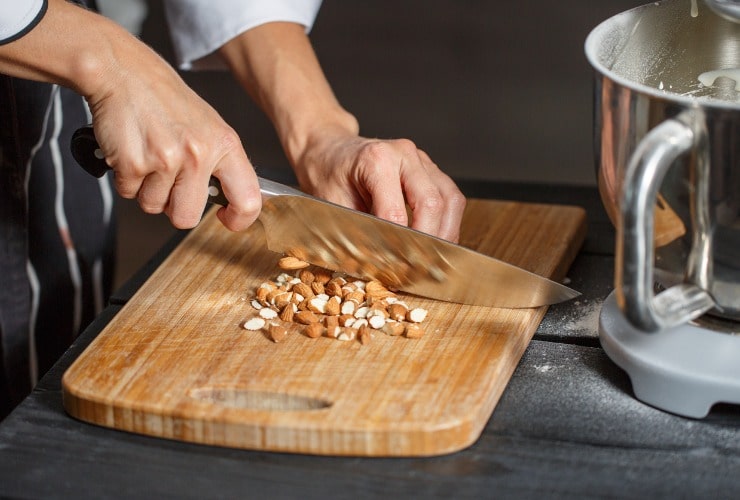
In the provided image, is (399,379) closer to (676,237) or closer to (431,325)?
Answer: (431,325)

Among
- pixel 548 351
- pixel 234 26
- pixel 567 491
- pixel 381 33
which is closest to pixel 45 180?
pixel 234 26

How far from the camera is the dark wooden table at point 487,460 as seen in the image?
0.74 metres

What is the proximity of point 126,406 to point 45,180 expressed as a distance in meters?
0.50

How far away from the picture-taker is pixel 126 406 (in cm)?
82

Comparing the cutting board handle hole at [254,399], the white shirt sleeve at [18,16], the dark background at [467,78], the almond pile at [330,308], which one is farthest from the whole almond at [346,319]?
the dark background at [467,78]

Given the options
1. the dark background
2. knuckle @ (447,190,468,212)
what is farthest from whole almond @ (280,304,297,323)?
the dark background

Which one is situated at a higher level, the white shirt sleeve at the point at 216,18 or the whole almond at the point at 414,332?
the white shirt sleeve at the point at 216,18

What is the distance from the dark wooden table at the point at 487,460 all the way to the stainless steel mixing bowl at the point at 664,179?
101 millimetres

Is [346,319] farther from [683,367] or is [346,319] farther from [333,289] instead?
[683,367]

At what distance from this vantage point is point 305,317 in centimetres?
92

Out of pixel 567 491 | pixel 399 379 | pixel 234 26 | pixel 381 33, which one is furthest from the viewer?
pixel 381 33

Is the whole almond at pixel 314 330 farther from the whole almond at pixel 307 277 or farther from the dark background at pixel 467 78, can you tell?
the dark background at pixel 467 78

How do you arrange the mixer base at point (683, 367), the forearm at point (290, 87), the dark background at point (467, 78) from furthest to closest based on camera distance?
the dark background at point (467, 78) < the forearm at point (290, 87) < the mixer base at point (683, 367)

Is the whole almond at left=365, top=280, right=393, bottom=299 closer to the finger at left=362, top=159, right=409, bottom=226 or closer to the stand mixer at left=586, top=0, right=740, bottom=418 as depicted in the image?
the finger at left=362, top=159, right=409, bottom=226
